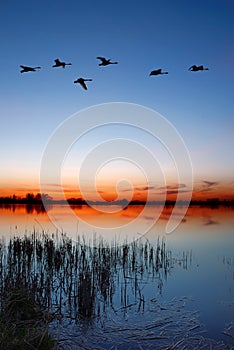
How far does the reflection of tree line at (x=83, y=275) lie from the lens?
6504mm

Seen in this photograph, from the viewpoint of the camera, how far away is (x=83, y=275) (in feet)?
23.4

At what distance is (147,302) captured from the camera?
7113 millimetres

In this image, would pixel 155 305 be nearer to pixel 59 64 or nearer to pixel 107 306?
pixel 107 306

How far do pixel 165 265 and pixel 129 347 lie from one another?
5.22 metres

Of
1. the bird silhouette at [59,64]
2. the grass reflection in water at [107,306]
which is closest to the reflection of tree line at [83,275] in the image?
the grass reflection in water at [107,306]

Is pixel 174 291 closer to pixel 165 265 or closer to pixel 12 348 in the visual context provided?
pixel 165 265

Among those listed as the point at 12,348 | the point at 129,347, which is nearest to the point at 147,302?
the point at 129,347

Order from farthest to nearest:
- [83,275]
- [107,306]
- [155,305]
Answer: [83,275] < [155,305] < [107,306]

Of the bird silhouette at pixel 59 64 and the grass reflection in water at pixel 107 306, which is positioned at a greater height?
the bird silhouette at pixel 59 64

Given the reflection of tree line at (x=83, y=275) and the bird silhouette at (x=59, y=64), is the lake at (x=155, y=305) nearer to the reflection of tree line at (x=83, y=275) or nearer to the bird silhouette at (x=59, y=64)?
the reflection of tree line at (x=83, y=275)

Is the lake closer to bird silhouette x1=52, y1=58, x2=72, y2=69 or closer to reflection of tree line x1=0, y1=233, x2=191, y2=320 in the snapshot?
reflection of tree line x1=0, y1=233, x2=191, y2=320

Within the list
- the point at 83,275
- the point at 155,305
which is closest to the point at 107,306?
the point at 83,275

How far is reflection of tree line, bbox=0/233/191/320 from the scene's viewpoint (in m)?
6.50

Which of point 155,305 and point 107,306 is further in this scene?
point 155,305
